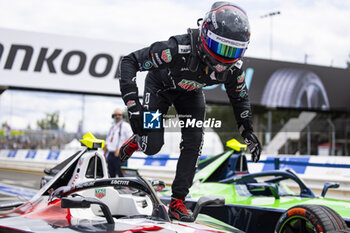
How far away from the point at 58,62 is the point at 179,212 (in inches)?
619

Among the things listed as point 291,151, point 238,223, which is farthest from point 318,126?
point 238,223

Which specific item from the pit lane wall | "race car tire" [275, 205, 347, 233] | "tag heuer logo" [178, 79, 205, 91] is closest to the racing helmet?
"tag heuer logo" [178, 79, 205, 91]

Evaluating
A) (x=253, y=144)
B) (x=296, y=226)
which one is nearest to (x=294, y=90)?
(x=253, y=144)

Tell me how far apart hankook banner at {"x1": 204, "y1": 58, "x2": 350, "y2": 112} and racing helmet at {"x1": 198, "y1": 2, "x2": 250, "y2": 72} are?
53.6 feet

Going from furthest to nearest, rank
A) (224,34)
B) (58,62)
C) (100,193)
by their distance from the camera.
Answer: (58,62)
(100,193)
(224,34)

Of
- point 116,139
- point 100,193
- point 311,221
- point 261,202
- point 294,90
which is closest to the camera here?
point 311,221

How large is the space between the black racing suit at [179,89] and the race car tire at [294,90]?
58.1 ft

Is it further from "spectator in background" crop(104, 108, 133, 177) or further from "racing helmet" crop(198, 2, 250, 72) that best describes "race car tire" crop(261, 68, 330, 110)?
"racing helmet" crop(198, 2, 250, 72)

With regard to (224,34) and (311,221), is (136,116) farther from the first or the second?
(311,221)

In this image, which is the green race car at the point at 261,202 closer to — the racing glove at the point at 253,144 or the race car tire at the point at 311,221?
the race car tire at the point at 311,221

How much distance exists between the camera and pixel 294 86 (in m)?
21.8

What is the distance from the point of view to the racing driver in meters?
3.31

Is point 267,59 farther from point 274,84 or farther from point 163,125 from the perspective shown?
point 163,125

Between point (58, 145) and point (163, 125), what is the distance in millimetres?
11581
